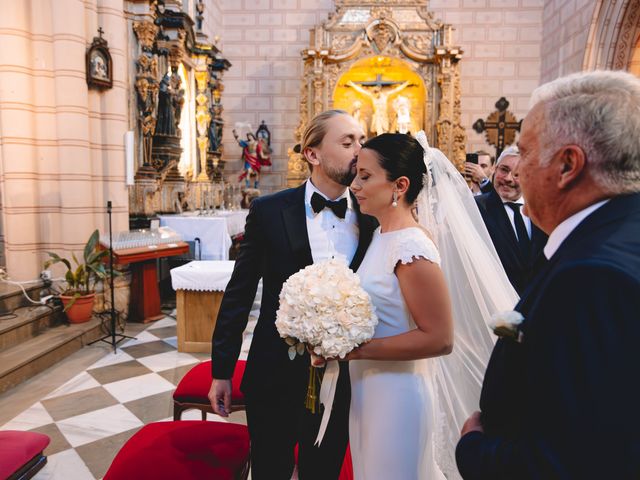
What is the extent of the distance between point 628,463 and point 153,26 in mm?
7327

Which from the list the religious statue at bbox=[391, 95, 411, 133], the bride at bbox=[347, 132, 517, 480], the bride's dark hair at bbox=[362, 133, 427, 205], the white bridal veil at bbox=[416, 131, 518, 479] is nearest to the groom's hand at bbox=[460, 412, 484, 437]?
the bride at bbox=[347, 132, 517, 480]

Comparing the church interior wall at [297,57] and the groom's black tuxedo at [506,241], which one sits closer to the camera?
the groom's black tuxedo at [506,241]

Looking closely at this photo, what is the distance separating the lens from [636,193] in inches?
34.8

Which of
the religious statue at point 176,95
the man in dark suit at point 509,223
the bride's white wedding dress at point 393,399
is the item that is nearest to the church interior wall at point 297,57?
the religious statue at point 176,95

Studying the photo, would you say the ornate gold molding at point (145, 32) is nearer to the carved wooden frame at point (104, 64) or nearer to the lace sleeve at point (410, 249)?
the carved wooden frame at point (104, 64)

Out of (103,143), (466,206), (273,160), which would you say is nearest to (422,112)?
(273,160)

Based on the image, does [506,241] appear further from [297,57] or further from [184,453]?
[297,57]

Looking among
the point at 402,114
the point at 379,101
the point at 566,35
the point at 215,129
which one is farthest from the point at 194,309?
the point at 566,35

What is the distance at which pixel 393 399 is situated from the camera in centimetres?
164

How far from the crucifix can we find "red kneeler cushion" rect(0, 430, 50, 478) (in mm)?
11662

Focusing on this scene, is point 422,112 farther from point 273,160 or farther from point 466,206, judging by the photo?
point 466,206

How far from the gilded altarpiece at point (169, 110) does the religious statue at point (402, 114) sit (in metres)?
4.39

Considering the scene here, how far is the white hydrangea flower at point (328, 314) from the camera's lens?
4.75ft

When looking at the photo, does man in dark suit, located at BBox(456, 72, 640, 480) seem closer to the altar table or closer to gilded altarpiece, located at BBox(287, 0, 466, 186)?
the altar table
